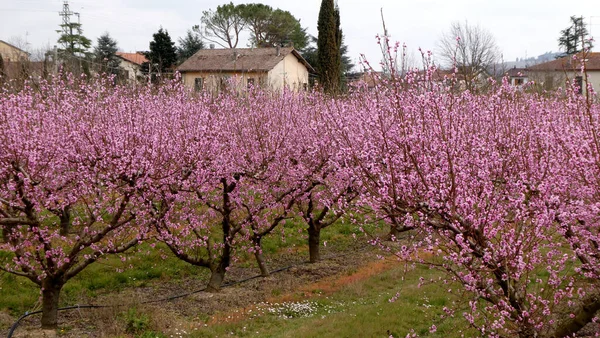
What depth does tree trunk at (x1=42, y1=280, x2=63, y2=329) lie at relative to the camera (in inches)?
403

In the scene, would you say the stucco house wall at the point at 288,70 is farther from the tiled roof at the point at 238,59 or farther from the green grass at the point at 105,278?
the green grass at the point at 105,278

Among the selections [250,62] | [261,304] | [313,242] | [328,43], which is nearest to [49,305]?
[261,304]

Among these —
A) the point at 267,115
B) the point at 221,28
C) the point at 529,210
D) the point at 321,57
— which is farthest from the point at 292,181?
the point at 221,28

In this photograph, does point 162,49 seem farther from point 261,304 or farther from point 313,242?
point 261,304

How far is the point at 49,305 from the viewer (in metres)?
10.3

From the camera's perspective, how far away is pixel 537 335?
5.39 m

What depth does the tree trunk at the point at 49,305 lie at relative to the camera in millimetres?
10227

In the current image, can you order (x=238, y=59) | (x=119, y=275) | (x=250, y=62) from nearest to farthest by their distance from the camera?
(x=119, y=275)
(x=238, y=59)
(x=250, y=62)

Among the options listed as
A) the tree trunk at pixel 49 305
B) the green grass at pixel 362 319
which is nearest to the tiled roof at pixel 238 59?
the green grass at pixel 362 319

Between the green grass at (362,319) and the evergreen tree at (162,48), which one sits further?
the evergreen tree at (162,48)

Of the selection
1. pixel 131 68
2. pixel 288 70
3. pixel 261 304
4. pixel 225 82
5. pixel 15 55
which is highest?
pixel 15 55

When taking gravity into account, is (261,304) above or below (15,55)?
below

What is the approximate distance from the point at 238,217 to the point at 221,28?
4142 cm

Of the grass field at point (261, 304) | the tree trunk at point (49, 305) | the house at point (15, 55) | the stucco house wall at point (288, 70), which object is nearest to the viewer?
the grass field at point (261, 304)
